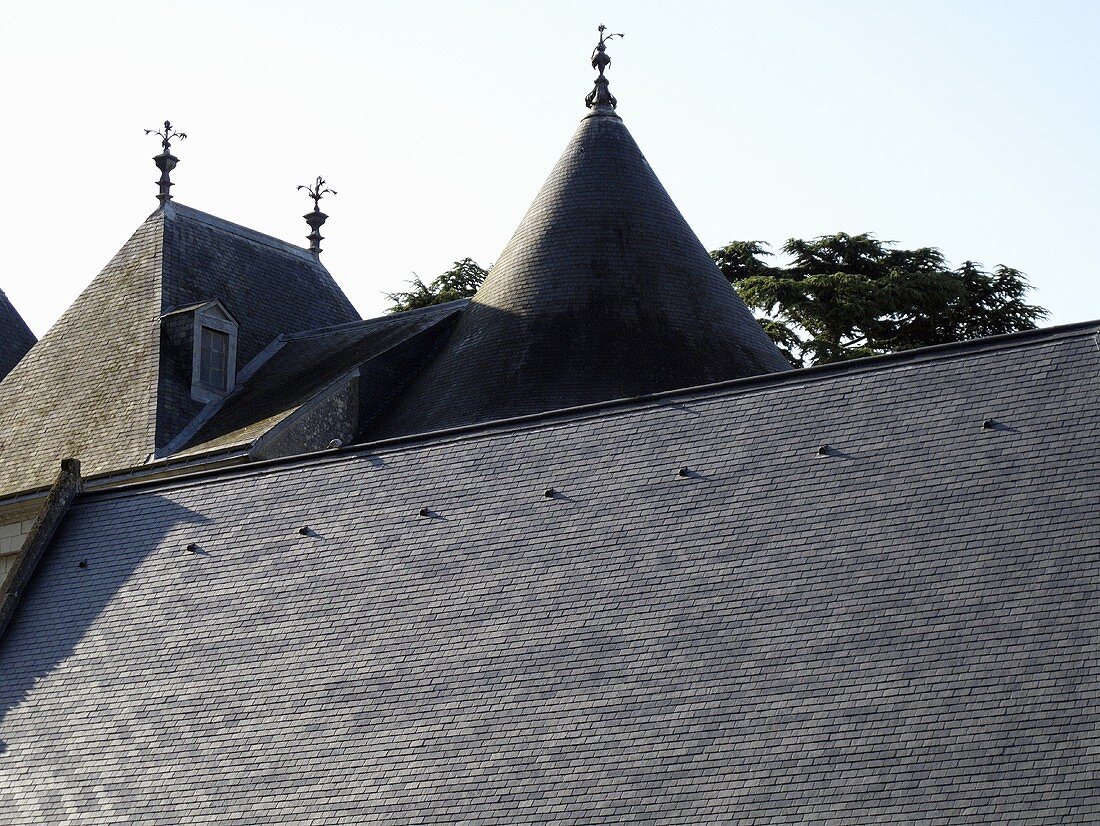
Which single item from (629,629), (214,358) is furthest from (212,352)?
(629,629)

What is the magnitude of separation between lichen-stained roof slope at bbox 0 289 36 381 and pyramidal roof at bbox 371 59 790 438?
1122 cm

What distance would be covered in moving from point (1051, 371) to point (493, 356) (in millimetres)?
9953

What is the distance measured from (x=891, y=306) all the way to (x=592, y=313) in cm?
1314

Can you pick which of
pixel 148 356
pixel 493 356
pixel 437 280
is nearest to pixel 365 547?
pixel 493 356

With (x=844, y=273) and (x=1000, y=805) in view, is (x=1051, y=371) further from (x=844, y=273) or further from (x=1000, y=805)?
(x=844, y=273)

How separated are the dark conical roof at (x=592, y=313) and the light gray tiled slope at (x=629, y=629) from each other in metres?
5.38

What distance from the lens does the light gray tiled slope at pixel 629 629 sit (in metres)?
12.1

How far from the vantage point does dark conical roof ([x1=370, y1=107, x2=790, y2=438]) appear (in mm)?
22297

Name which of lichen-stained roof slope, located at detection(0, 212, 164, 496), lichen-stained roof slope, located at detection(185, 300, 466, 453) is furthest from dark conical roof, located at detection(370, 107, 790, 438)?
lichen-stained roof slope, located at detection(0, 212, 164, 496)

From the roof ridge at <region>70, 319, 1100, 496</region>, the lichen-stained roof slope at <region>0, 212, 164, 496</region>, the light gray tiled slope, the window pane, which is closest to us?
the light gray tiled slope

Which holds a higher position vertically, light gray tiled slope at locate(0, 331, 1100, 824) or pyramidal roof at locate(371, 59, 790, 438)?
pyramidal roof at locate(371, 59, 790, 438)

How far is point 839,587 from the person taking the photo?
524 inches

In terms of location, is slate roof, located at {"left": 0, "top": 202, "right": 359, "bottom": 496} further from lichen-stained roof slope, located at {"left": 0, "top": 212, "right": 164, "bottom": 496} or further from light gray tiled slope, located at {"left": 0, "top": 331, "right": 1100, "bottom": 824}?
light gray tiled slope, located at {"left": 0, "top": 331, "right": 1100, "bottom": 824}

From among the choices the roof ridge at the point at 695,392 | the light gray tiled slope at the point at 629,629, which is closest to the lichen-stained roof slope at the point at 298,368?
the roof ridge at the point at 695,392
